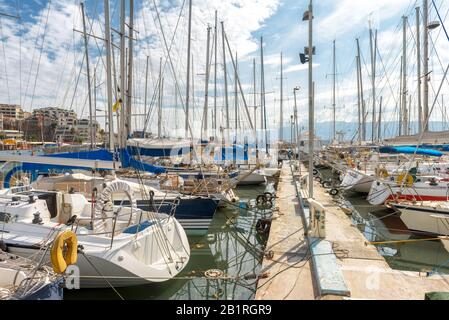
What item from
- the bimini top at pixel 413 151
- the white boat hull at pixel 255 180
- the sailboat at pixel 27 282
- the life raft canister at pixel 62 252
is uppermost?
the bimini top at pixel 413 151

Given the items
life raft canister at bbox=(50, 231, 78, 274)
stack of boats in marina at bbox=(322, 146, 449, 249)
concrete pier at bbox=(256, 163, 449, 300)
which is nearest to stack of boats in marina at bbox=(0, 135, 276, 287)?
life raft canister at bbox=(50, 231, 78, 274)

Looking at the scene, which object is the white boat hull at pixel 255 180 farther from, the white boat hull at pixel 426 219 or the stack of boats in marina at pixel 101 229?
the stack of boats in marina at pixel 101 229

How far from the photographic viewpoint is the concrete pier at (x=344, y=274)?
5141 mm

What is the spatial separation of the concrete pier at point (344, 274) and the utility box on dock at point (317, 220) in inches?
14.4

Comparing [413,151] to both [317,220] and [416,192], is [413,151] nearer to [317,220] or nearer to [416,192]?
[416,192]

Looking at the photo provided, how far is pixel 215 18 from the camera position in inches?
940

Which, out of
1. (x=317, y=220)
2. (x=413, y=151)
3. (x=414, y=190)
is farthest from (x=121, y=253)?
(x=413, y=151)

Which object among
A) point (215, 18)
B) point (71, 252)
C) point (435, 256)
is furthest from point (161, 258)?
point (215, 18)

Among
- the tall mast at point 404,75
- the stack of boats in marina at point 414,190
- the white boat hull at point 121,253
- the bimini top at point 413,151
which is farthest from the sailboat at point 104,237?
the tall mast at point 404,75

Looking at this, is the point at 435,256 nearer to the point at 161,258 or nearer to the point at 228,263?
the point at 228,263

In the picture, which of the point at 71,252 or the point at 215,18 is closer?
the point at 71,252

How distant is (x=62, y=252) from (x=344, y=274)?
17.7 feet
